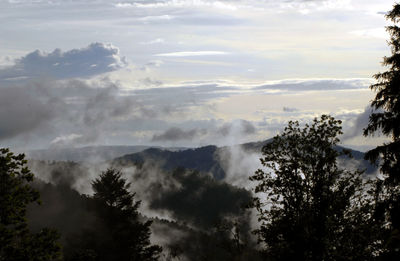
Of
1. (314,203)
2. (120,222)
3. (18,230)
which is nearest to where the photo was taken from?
(18,230)

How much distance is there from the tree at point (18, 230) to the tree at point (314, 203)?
939cm

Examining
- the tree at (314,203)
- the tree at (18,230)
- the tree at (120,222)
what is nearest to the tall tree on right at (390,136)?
the tree at (314,203)

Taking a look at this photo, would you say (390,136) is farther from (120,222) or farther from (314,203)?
(120,222)

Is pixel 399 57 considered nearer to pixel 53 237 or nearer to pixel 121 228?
pixel 53 237

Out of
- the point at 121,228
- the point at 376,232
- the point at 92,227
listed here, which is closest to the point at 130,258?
the point at 121,228

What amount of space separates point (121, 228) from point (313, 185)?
36.4 meters

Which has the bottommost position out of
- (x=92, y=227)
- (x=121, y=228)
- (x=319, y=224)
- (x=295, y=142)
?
(x=92, y=227)

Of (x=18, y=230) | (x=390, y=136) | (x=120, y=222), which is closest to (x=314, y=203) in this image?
(x=390, y=136)

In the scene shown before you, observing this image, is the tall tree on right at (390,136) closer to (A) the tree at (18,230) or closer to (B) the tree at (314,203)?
(B) the tree at (314,203)

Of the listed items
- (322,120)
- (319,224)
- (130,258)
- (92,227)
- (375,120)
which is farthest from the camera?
(92,227)

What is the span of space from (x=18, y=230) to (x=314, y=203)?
39.8 feet

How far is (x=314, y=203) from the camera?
21.0 m

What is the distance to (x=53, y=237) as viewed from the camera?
1664 cm

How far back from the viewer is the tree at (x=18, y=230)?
53.0ft
